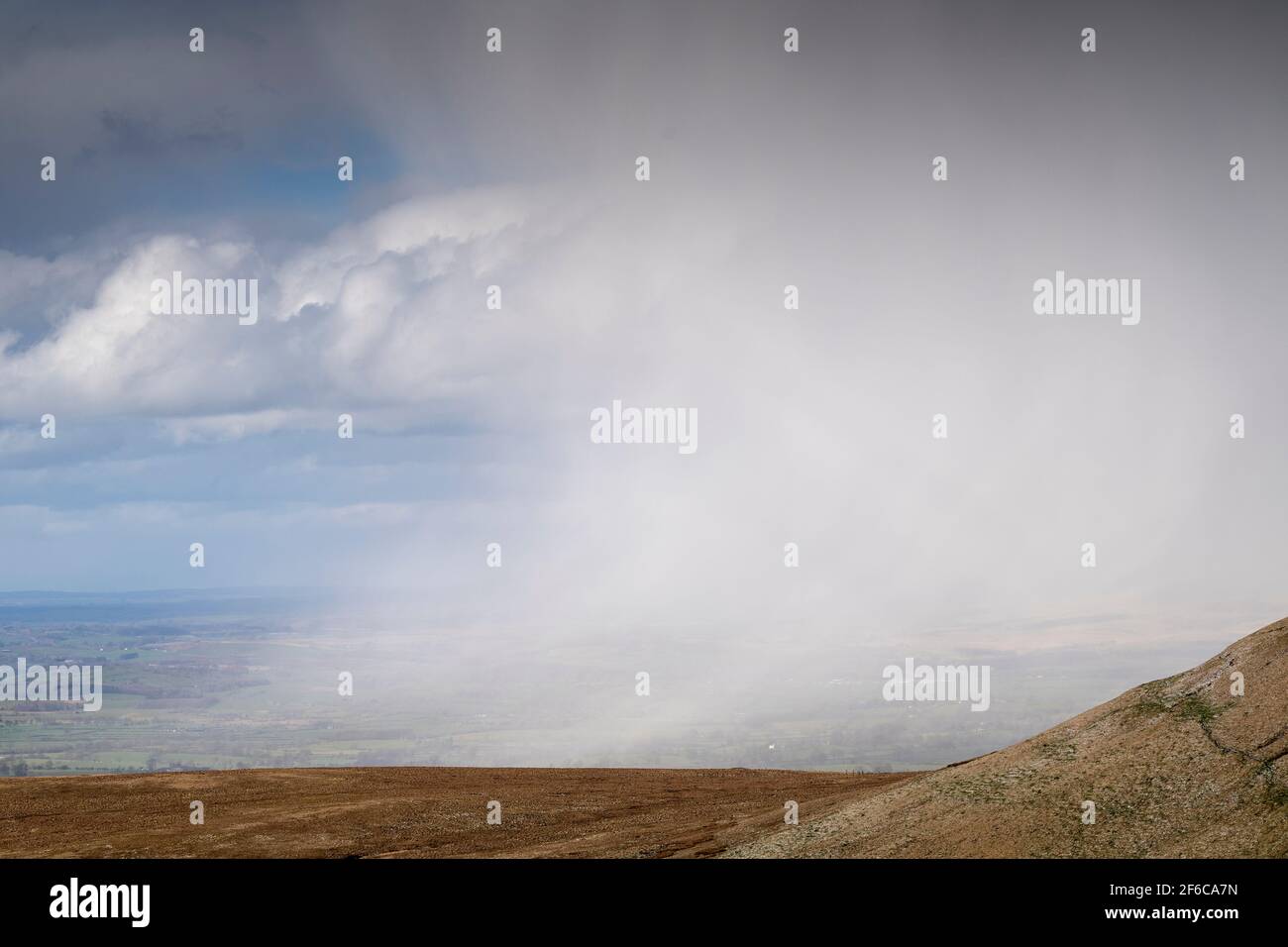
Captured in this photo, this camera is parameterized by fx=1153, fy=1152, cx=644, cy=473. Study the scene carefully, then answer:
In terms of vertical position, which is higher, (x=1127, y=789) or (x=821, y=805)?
(x=1127, y=789)

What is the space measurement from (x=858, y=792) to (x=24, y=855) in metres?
23.8

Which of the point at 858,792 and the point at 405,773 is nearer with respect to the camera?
the point at 858,792

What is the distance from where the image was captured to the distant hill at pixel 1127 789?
22922 mm

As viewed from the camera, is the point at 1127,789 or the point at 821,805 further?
the point at 821,805

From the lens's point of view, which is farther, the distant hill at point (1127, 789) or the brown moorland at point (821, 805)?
the brown moorland at point (821, 805)

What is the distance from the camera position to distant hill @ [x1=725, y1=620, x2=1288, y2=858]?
22922mm

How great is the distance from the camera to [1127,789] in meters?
24.6

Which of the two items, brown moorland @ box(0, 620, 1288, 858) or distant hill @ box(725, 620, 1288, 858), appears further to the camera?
brown moorland @ box(0, 620, 1288, 858)

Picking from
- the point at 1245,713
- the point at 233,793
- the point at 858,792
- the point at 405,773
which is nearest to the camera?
the point at 1245,713
